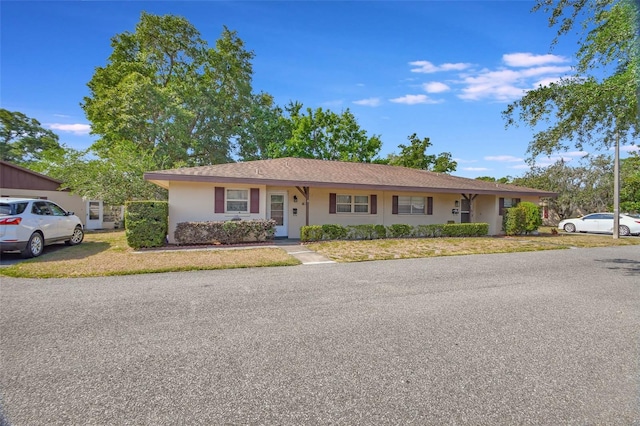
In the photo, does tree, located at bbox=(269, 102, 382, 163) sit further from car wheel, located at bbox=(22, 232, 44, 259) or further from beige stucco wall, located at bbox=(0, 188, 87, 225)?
car wheel, located at bbox=(22, 232, 44, 259)

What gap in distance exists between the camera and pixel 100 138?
85.8 ft

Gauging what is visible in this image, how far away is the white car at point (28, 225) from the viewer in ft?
26.9

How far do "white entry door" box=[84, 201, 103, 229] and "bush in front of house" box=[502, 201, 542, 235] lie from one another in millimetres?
23975

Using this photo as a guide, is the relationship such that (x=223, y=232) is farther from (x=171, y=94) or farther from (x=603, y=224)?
(x=603, y=224)

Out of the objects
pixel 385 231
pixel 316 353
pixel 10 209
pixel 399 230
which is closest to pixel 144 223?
pixel 10 209

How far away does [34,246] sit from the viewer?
880 centimetres

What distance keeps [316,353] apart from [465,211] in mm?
17087

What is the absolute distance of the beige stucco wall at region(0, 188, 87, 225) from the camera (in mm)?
17888

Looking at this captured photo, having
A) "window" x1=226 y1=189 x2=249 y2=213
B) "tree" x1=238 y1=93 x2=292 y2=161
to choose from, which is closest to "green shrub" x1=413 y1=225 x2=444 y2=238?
"window" x1=226 y1=189 x2=249 y2=213

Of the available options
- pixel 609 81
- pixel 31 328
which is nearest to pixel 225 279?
pixel 31 328

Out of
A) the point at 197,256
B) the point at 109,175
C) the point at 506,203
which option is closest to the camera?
the point at 197,256

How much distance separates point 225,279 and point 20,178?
19481 millimetres

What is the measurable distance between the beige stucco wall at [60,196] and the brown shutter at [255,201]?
13535mm

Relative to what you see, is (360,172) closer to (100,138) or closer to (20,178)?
(20,178)
